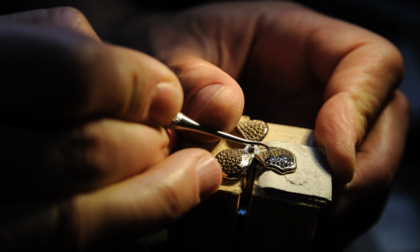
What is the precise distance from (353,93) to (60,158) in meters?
0.97

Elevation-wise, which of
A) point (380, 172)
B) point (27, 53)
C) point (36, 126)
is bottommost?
point (380, 172)

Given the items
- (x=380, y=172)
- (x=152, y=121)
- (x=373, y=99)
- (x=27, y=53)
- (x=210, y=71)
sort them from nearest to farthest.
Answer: (x=27, y=53)
(x=152, y=121)
(x=210, y=71)
(x=373, y=99)
(x=380, y=172)

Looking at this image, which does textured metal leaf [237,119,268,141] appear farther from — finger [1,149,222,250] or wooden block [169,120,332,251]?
finger [1,149,222,250]

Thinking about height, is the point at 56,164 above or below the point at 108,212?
above

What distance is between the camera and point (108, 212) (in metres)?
0.61

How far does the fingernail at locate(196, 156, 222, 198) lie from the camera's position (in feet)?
2.35

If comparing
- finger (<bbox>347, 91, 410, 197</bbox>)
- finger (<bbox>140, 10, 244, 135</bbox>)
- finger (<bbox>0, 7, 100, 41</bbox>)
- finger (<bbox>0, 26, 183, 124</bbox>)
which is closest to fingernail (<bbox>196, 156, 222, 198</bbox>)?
finger (<bbox>140, 10, 244, 135</bbox>)

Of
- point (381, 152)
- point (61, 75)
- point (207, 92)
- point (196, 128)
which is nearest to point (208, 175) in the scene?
point (196, 128)

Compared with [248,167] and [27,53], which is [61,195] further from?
[248,167]

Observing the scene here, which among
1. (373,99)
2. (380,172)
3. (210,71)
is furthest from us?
(380,172)

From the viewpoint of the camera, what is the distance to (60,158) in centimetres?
56

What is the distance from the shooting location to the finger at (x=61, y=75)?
1.67 feet

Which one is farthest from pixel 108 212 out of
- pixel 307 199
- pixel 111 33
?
pixel 111 33

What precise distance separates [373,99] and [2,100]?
1.17 m
